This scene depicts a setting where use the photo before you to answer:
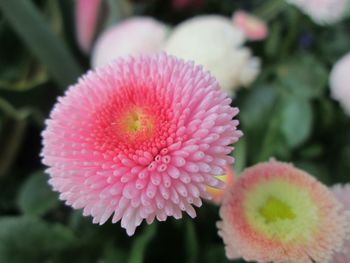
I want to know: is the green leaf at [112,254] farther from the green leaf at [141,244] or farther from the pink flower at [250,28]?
the pink flower at [250,28]

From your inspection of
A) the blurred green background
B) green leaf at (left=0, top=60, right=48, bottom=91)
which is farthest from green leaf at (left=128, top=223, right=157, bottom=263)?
green leaf at (left=0, top=60, right=48, bottom=91)

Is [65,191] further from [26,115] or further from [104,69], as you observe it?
[26,115]

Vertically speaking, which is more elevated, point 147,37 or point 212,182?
point 147,37

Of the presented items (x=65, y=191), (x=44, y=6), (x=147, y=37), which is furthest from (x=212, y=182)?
(x=44, y=6)

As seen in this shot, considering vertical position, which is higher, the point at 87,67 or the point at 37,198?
the point at 87,67

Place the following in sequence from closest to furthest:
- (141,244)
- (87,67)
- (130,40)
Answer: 1. (141,244)
2. (130,40)
3. (87,67)

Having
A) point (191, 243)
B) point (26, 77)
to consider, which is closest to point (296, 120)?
point (191, 243)

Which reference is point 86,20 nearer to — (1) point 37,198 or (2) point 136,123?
(1) point 37,198
